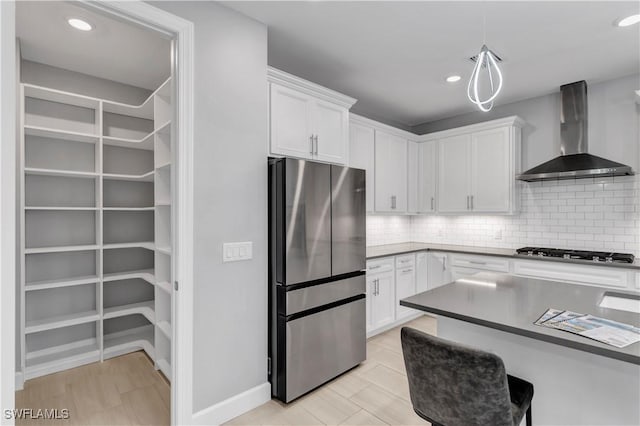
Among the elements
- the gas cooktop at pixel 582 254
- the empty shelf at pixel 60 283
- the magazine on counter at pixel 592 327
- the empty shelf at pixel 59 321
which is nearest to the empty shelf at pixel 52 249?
the empty shelf at pixel 60 283

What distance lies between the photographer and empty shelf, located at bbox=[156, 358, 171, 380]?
2.59 m

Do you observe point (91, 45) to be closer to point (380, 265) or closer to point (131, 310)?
point (131, 310)

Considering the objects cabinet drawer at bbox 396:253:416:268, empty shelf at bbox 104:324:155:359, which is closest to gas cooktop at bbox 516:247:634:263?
cabinet drawer at bbox 396:253:416:268

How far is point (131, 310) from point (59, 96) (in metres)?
2.05

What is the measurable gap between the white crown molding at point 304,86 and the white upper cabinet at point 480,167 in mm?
1847

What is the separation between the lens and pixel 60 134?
276cm

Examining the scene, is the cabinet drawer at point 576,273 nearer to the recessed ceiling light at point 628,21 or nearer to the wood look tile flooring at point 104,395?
the recessed ceiling light at point 628,21

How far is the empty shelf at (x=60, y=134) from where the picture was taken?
2.61 metres

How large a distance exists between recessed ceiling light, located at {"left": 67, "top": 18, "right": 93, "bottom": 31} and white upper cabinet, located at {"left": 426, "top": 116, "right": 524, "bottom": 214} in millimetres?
3830

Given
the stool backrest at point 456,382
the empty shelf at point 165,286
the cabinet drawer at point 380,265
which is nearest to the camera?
the stool backrest at point 456,382

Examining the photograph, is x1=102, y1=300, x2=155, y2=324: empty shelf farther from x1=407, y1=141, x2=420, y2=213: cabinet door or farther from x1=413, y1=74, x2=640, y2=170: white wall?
x1=413, y1=74, x2=640, y2=170: white wall

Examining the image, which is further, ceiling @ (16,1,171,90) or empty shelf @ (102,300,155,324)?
empty shelf @ (102,300,155,324)

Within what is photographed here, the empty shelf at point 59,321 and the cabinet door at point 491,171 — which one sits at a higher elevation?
the cabinet door at point 491,171

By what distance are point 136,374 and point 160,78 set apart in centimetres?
278
